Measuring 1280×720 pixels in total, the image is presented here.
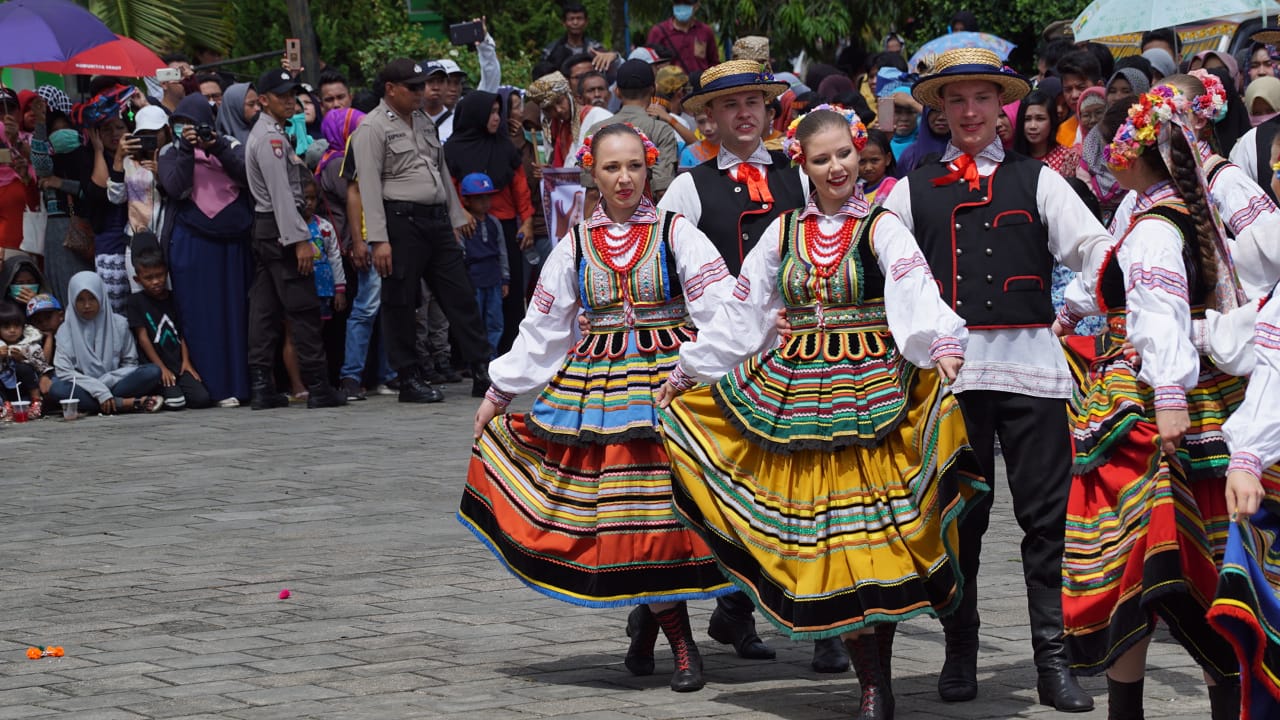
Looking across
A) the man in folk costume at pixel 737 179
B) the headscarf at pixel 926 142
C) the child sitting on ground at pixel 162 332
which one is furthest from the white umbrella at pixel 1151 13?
the child sitting on ground at pixel 162 332

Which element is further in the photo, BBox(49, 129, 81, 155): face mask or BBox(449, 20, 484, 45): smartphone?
BBox(449, 20, 484, 45): smartphone

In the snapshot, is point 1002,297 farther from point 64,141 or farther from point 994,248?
point 64,141

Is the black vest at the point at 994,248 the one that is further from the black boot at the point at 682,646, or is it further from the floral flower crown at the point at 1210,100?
the black boot at the point at 682,646

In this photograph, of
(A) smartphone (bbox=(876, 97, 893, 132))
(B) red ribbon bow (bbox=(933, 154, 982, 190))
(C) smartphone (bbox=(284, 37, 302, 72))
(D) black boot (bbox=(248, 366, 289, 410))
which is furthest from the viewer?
(C) smartphone (bbox=(284, 37, 302, 72))

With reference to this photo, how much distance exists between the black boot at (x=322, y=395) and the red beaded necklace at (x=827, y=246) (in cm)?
786

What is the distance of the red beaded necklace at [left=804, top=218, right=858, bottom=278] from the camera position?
601 centimetres

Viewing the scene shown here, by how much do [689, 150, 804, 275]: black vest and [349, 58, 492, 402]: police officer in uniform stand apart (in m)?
5.93

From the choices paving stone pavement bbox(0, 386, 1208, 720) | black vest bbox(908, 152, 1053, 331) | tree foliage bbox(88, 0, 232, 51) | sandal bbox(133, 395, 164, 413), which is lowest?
paving stone pavement bbox(0, 386, 1208, 720)

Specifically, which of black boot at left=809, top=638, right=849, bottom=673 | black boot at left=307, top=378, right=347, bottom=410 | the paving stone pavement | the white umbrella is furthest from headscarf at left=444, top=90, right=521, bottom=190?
black boot at left=809, top=638, right=849, bottom=673

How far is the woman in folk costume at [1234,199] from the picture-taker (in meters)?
5.32

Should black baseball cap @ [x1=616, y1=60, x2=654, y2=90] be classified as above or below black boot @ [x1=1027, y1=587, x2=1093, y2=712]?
above

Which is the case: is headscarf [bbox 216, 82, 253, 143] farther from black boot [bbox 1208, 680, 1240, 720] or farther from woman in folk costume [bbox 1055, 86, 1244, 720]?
black boot [bbox 1208, 680, 1240, 720]

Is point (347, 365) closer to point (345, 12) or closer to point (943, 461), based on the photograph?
point (943, 461)

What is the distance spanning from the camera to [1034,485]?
20.6ft
